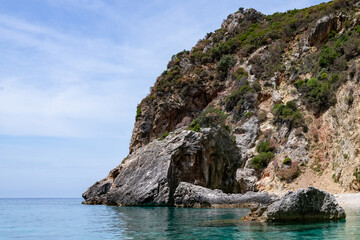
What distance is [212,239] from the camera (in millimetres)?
12664

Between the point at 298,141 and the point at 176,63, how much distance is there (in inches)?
1413

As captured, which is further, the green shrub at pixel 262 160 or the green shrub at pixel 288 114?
the green shrub at pixel 288 114

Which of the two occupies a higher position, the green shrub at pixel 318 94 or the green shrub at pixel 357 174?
the green shrub at pixel 318 94

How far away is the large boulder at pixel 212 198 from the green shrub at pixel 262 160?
865cm

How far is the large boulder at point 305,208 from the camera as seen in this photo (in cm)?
1644

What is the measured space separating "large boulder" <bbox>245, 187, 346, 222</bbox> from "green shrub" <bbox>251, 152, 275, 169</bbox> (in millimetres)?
22987

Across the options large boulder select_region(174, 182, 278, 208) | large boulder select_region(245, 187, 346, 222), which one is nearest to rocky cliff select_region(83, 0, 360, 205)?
large boulder select_region(174, 182, 278, 208)

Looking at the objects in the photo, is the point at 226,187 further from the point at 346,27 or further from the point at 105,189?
the point at 346,27

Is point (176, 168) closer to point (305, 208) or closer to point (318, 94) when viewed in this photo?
point (318, 94)

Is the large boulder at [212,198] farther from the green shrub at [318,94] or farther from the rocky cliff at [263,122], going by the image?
the green shrub at [318,94]

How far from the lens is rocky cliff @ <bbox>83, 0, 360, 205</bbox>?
35406mm

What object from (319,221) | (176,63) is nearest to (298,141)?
(319,221)

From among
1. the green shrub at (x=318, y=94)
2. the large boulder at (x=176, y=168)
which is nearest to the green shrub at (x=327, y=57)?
the green shrub at (x=318, y=94)

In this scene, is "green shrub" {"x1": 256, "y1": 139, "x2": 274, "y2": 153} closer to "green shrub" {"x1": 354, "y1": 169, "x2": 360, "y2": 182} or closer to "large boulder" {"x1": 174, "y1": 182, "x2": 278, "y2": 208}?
"large boulder" {"x1": 174, "y1": 182, "x2": 278, "y2": 208}
